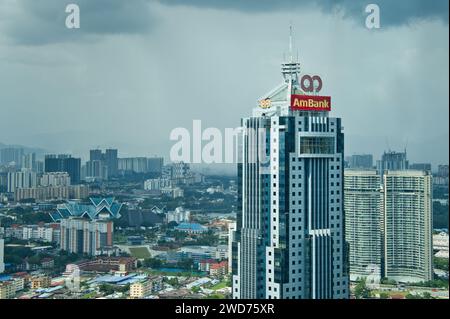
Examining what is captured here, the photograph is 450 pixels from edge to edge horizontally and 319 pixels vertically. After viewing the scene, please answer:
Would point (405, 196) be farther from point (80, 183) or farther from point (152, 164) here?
point (80, 183)

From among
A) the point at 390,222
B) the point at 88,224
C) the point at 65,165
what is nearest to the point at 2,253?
the point at 88,224

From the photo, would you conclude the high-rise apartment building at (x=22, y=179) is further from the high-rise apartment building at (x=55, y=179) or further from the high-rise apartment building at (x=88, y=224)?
the high-rise apartment building at (x=88, y=224)

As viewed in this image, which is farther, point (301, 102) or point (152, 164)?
point (152, 164)

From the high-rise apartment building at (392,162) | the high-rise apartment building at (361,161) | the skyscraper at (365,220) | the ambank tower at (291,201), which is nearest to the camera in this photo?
the ambank tower at (291,201)

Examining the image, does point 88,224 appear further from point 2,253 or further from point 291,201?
point 291,201

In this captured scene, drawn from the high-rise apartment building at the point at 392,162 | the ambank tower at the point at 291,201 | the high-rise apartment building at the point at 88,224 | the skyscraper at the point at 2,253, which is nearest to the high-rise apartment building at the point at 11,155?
the high-rise apartment building at the point at 88,224
